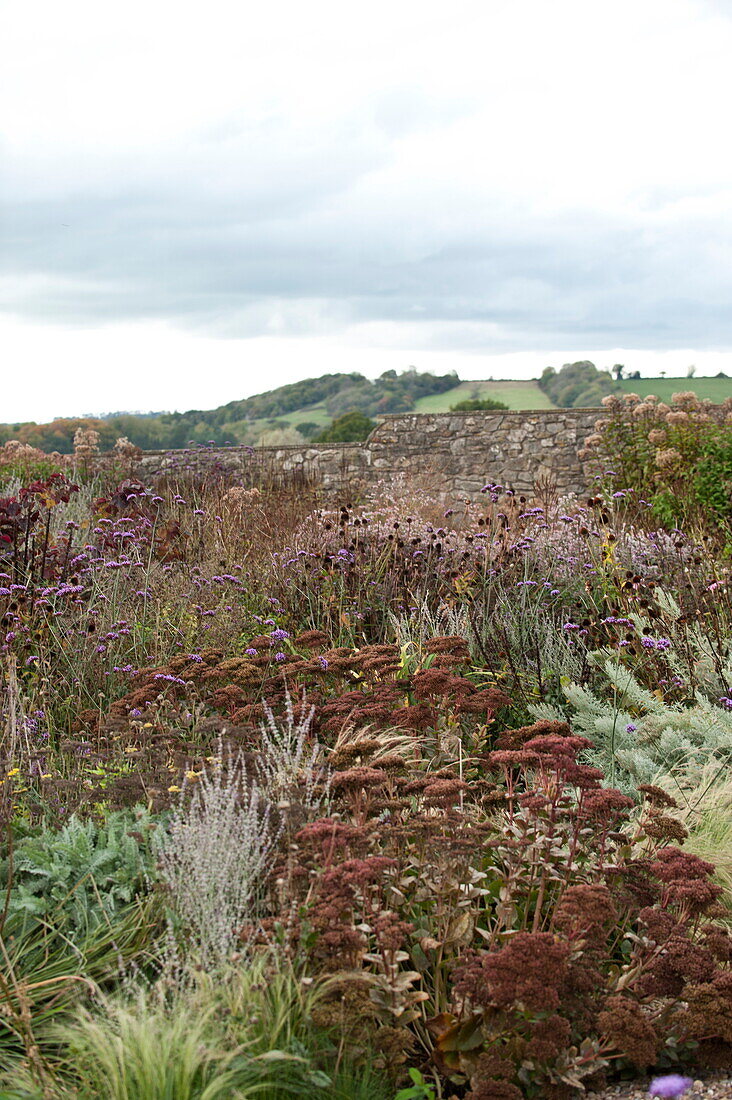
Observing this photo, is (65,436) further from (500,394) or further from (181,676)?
(181,676)

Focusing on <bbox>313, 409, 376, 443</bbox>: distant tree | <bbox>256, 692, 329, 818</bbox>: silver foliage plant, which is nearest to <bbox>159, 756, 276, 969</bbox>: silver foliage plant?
<bbox>256, 692, 329, 818</bbox>: silver foliage plant

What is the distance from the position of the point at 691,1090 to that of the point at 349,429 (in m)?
21.6

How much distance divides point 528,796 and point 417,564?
3.67 meters

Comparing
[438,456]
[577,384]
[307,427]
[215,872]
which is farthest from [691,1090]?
[307,427]

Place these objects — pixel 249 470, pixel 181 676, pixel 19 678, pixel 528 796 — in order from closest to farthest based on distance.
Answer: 1. pixel 528 796
2. pixel 181 676
3. pixel 19 678
4. pixel 249 470

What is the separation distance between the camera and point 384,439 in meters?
12.9

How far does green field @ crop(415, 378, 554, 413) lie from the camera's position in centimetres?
2430

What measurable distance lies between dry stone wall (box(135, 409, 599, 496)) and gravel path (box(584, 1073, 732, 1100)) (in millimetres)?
10266

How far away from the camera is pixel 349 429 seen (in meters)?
23.3

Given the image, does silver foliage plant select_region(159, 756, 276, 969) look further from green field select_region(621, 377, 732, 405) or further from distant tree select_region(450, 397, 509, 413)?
distant tree select_region(450, 397, 509, 413)

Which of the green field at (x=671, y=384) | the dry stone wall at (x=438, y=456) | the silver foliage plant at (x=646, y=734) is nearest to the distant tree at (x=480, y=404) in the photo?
the green field at (x=671, y=384)

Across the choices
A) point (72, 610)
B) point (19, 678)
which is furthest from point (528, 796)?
point (72, 610)

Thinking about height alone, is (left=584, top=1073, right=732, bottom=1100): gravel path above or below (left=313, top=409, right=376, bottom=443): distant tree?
below

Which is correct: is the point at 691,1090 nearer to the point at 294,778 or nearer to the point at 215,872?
the point at 215,872
